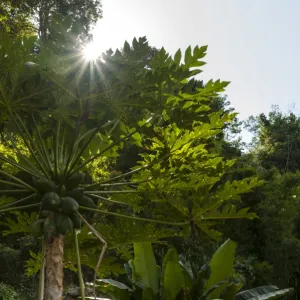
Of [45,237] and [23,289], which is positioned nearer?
[45,237]

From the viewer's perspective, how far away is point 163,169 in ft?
10.7

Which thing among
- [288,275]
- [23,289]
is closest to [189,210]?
[23,289]

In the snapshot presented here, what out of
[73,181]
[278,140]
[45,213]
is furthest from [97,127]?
[278,140]

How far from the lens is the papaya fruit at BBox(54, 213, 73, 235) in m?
2.66

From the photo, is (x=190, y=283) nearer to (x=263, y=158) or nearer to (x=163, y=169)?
(x=163, y=169)

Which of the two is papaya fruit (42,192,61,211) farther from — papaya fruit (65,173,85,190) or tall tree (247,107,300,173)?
tall tree (247,107,300,173)

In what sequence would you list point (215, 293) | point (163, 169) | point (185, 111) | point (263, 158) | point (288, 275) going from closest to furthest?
point (185, 111) < point (163, 169) < point (215, 293) < point (288, 275) < point (263, 158)

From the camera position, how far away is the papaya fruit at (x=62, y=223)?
2.66 m

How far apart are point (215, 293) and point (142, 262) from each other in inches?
40.1

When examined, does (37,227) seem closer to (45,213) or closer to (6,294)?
(45,213)

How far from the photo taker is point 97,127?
9.71ft

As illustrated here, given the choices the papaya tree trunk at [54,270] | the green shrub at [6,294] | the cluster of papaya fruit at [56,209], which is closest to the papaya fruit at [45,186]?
the cluster of papaya fruit at [56,209]

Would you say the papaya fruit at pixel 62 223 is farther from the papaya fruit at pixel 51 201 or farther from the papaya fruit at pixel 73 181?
the papaya fruit at pixel 73 181

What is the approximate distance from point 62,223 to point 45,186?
0.24 metres
